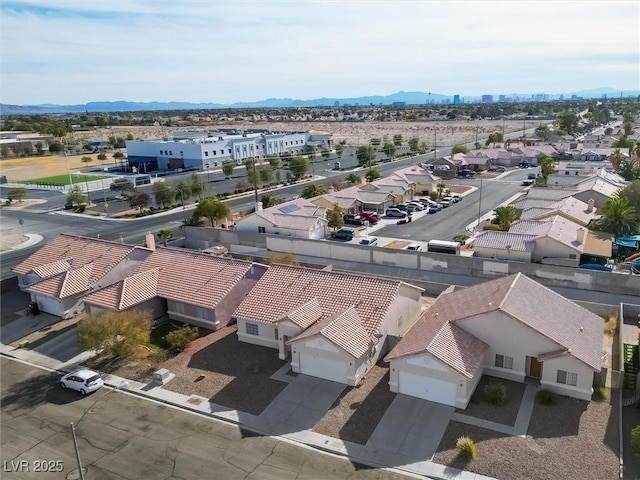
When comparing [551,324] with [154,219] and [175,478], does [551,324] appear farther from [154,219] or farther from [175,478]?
[154,219]

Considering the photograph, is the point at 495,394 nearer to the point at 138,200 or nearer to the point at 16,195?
the point at 138,200

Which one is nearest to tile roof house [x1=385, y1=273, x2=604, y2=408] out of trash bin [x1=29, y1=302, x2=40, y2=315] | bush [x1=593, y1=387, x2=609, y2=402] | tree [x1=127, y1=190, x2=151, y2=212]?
bush [x1=593, y1=387, x2=609, y2=402]

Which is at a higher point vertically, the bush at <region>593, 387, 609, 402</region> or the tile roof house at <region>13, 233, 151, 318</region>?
the tile roof house at <region>13, 233, 151, 318</region>

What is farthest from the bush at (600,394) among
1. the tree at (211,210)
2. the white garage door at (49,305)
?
the tree at (211,210)

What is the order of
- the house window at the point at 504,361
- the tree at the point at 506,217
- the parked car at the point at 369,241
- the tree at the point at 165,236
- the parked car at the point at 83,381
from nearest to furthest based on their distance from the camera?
the house window at the point at 504,361
the parked car at the point at 83,381
the parked car at the point at 369,241
the tree at the point at 506,217
the tree at the point at 165,236

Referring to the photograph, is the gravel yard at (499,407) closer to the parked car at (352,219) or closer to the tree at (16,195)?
the parked car at (352,219)

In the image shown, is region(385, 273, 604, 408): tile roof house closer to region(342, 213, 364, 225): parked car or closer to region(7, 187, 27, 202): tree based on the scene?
region(342, 213, 364, 225): parked car

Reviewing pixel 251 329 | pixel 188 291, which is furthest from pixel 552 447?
pixel 188 291
